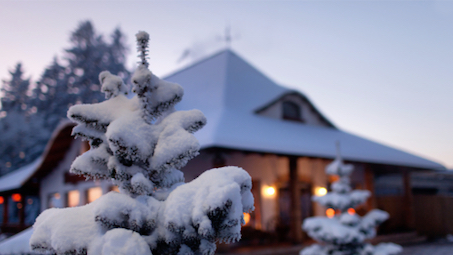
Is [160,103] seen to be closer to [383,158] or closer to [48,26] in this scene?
[383,158]

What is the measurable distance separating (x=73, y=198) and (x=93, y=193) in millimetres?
2200

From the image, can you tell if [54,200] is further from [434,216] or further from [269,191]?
[434,216]

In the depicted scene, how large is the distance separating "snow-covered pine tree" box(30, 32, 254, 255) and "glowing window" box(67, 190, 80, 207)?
48.3 feet

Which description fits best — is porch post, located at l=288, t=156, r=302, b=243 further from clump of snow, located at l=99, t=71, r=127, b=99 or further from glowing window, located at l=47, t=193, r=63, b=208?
glowing window, located at l=47, t=193, r=63, b=208

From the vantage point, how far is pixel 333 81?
22312 millimetres

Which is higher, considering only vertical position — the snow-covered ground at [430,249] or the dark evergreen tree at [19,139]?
the dark evergreen tree at [19,139]

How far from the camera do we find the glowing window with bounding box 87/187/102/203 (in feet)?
47.2

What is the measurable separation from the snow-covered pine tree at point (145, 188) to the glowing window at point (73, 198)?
48.3ft

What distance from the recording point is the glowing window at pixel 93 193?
14.4 m

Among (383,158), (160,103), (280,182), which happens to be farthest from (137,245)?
(383,158)

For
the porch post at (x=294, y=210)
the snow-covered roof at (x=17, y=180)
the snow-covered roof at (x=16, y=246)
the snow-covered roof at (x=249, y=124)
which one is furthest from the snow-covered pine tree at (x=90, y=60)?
the snow-covered roof at (x=16, y=246)

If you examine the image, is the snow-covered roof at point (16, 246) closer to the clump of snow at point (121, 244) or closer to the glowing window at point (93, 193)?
the clump of snow at point (121, 244)

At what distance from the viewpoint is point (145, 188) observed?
Answer: 7.88 ft

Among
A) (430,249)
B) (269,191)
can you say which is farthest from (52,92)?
(430,249)
